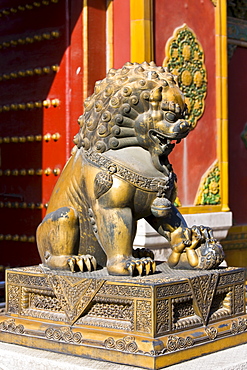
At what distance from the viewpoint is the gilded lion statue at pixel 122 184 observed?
9.55ft

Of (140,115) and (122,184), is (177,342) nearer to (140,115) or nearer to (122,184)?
(122,184)

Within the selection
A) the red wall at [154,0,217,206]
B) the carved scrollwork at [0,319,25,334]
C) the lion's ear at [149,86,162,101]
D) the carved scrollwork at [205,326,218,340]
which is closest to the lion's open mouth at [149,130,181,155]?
the lion's ear at [149,86,162,101]

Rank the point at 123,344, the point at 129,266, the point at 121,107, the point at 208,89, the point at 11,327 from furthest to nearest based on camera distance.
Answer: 1. the point at 208,89
2. the point at 11,327
3. the point at 121,107
4. the point at 129,266
5. the point at 123,344

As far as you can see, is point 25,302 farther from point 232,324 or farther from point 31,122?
point 31,122

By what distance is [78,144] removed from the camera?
3113 millimetres

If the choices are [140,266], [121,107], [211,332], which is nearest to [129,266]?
[140,266]

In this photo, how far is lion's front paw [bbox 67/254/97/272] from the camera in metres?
2.98

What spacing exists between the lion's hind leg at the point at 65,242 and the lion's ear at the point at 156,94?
22.5 inches

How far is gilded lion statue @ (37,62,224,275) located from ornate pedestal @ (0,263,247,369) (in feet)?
0.28

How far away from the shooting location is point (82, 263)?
2.99 m

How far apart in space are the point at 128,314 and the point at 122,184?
20.2 inches

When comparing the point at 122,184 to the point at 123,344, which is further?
the point at 122,184

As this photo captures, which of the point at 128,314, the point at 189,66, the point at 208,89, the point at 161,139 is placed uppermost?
the point at 189,66

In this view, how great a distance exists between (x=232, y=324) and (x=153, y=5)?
311 centimetres
